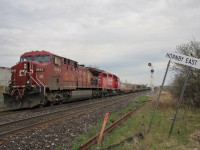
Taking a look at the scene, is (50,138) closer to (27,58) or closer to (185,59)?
(185,59)

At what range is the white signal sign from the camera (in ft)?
29.0

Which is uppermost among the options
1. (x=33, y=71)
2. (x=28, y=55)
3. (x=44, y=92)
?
(x=28, y=55)

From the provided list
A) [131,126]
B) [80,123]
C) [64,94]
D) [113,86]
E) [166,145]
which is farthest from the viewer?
[113,86]

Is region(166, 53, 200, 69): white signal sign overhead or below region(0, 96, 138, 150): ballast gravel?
overhead

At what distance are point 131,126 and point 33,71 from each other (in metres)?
9.08

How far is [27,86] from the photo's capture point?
1681cm

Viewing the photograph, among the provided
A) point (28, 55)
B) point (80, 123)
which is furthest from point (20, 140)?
point (28, 55)

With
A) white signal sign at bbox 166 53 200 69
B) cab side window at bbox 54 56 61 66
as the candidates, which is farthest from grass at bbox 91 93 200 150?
cab side window at bbox 54 56 61 66

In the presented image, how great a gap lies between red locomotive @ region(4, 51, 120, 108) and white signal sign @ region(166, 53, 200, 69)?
9782mm

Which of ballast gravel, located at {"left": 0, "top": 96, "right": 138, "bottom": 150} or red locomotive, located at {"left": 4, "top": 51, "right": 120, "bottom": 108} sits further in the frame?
red locomotive, located at {"left": 4, "top": 51, "right": 120, "bottom": 108}

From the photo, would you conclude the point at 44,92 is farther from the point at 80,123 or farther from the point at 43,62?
the point at 80,123

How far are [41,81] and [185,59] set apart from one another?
10725 millimetres

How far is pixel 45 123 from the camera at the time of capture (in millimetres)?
11008

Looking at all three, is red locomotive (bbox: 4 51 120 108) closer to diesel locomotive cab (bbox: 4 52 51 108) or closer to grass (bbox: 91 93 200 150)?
diesel locomotive cab (bbox: 4 52 51 108)
